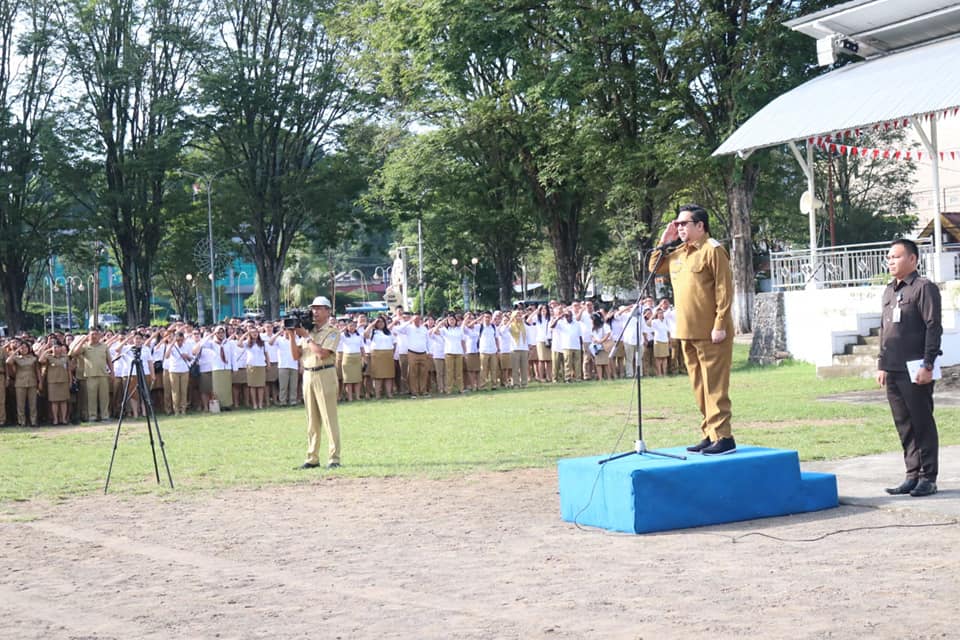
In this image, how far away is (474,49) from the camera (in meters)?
33.5

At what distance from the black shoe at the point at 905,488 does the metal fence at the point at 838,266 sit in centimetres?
1577

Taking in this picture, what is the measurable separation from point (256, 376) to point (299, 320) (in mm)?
11937

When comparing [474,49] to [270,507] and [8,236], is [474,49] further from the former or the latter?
[270,507]

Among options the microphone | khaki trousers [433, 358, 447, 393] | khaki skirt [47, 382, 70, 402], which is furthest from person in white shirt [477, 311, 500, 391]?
the microphone

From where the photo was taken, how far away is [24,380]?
22625mm

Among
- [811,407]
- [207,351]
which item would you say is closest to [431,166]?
[207,351]

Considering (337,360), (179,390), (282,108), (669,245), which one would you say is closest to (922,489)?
(669,245)

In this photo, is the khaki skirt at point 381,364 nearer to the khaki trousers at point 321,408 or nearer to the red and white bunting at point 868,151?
the red and white bunting at point 868,151

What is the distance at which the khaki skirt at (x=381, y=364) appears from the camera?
2566 centimetres

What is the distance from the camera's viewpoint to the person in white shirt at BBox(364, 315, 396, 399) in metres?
25.6

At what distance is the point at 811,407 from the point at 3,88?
3505 centimetres

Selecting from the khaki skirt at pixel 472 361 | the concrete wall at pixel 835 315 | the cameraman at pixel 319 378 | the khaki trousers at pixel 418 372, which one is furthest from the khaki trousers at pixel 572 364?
the cameraman at pixel 319 378

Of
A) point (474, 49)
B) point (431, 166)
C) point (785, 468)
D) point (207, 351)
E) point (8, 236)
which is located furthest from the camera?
point (8, 236)

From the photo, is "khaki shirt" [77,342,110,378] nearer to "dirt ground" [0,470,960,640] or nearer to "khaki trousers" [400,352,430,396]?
"khaki trousers" [400,352,430,396]
